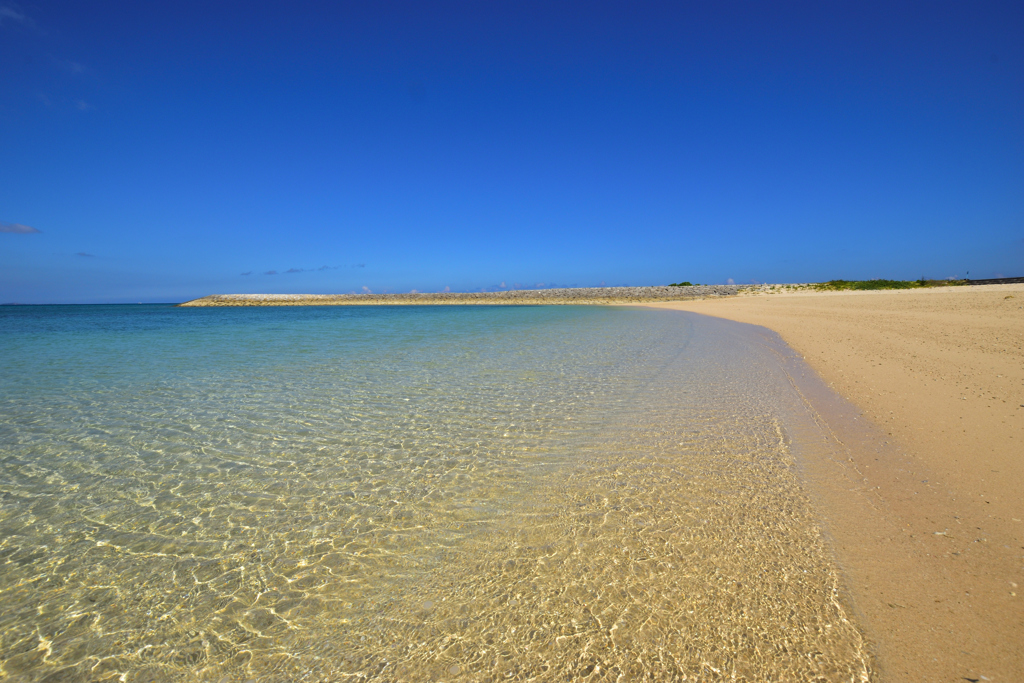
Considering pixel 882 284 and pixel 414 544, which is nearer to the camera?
pixel 414 544

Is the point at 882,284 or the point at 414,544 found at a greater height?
the point at 882,284

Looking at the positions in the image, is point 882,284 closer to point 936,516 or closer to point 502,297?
point 502,297

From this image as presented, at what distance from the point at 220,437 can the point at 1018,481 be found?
7.68m

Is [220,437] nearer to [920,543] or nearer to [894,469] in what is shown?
[920,543]

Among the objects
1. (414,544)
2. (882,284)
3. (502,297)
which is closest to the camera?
(414,544)

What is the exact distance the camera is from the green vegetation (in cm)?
4531

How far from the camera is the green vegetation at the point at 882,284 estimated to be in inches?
1784

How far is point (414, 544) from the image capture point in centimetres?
303

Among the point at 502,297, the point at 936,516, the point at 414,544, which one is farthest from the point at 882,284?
the point at 414,544

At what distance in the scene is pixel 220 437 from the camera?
5141mm

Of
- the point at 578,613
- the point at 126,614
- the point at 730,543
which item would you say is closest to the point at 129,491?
the point at 126,614

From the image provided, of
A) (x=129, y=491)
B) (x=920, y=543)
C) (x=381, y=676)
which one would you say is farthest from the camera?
(x=129, y=491)

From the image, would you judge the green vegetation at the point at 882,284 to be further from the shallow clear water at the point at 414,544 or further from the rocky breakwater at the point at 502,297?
the shallow clear water at the point at 414,544

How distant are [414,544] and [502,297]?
76617mm
